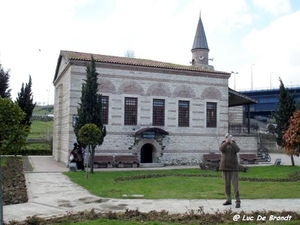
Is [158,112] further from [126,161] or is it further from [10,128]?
[10,128]

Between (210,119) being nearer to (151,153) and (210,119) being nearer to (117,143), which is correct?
(151,153)

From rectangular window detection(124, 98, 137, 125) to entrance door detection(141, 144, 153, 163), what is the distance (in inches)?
99.7

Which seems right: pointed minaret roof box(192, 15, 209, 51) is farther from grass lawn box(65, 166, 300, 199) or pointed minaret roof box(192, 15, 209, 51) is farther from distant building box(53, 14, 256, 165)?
grass lawn box(65, 166, 300, 199)

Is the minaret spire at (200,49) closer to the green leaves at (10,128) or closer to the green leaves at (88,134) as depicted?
the green leaves at (88,134)

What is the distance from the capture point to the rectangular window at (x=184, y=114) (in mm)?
27261

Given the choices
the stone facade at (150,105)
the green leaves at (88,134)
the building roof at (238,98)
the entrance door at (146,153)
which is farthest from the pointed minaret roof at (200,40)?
the green leaves at (88,134)

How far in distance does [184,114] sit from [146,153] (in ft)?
13.9

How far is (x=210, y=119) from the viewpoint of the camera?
2823 cm

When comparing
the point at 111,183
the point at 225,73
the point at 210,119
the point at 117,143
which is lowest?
the point at 111,183

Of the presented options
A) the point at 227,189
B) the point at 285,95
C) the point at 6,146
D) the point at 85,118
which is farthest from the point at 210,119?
the point at 6,146

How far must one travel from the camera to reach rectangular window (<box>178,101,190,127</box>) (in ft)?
89.4

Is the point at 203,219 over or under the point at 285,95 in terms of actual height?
under

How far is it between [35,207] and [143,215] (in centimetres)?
346

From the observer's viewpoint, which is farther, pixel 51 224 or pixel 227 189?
pixel 227 189
